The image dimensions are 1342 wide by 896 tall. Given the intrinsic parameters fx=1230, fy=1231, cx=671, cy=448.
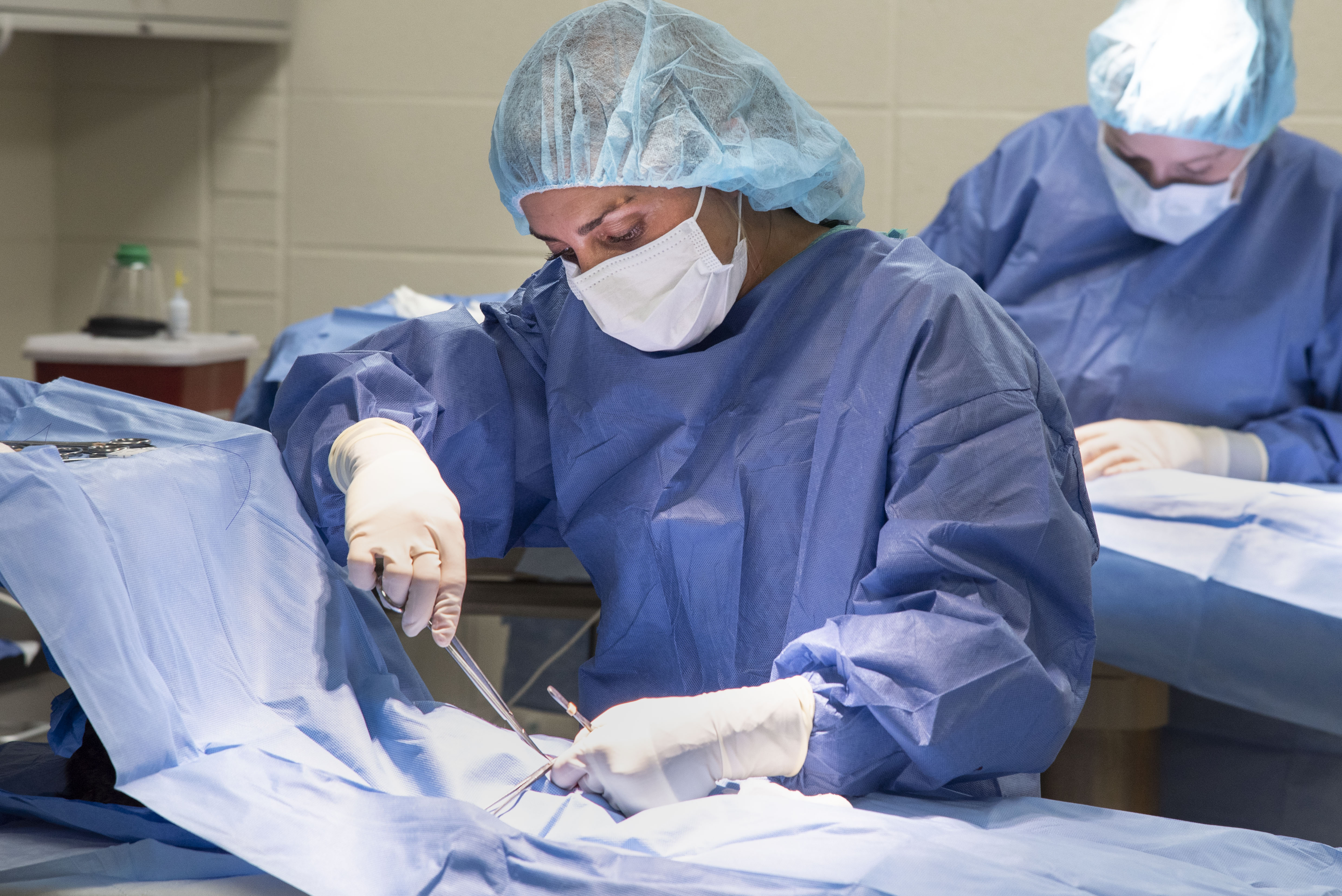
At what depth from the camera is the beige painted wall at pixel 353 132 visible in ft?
10.1

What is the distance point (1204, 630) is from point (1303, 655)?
13 centimetres

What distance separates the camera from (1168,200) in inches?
81.9

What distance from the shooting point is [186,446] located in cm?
109

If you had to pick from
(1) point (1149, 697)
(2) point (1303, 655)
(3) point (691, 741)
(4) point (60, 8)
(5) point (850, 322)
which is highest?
(4) point (60, 8)

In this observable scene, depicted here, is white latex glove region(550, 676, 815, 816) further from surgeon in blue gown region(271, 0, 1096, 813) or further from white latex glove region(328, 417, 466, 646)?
white latex glove region(328, 417, 466, 646)

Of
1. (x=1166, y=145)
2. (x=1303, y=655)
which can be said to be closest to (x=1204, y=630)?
(x=1303, y=655)

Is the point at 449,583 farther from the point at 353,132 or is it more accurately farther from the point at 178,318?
the point at 353,132

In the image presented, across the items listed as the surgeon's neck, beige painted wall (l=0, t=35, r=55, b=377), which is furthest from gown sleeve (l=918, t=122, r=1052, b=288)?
beige painted wall (l=0, t=35, r=55, b=377)

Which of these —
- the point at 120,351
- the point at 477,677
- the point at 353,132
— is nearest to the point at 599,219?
the point at 477,677

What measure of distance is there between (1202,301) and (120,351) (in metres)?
2.23

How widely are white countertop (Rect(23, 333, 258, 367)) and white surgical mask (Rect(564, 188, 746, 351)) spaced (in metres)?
1.76

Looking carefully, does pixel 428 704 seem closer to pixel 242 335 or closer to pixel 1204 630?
pixel 1204 630

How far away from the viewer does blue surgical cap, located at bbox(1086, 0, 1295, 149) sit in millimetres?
1987

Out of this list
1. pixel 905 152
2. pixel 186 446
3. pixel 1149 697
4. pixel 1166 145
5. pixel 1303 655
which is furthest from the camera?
pixel 905 152
